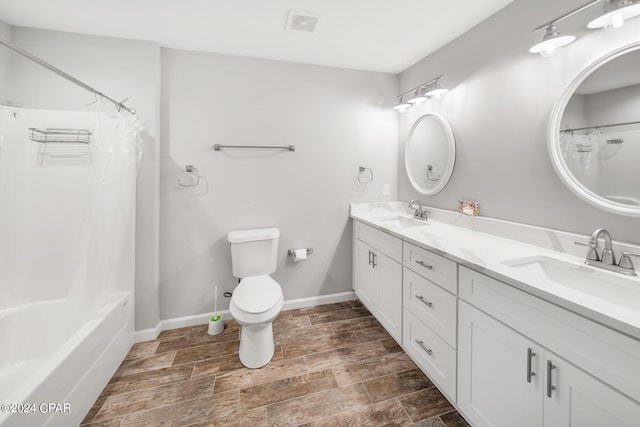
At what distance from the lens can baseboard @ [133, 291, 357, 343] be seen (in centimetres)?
206

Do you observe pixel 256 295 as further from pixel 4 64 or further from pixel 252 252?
pixel 4 64

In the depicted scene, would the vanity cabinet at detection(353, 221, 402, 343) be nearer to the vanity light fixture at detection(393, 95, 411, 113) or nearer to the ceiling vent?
the vanity light fixture at detection(393, 95, 411, 113)

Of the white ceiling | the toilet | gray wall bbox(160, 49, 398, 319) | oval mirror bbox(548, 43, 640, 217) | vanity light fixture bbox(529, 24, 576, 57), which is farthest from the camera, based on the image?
gray wall bbox(160, 49, 398, 319)

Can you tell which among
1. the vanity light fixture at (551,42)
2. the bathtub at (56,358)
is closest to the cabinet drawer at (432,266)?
the vanity light fixture at (551,42)

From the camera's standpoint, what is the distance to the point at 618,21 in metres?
1.09

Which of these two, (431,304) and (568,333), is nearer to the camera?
(568,333)

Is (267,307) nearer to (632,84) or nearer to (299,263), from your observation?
(299,263)

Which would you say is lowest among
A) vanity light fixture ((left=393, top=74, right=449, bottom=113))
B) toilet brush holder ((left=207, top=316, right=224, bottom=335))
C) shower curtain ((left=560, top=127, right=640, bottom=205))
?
toilet brush holder ((left=207, top=316, right=224, bottom=335))

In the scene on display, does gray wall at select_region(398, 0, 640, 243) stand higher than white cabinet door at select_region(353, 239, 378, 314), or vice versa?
gray wall at select_region(398, 0, 640, 243)

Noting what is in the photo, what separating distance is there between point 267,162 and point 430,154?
141 cm

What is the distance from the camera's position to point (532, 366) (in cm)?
97

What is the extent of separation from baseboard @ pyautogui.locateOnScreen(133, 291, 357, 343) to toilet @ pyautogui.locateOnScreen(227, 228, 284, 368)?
51cm

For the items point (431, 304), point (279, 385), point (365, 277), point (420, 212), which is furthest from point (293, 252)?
point (431, 304)

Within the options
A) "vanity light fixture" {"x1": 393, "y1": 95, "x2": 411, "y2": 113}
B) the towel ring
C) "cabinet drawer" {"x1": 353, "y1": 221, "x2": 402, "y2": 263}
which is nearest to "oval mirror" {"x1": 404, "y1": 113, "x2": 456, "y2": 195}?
"vanity light fixture" {"x1": 393, "y1": 95, "x2": 411, "y2": 113}
